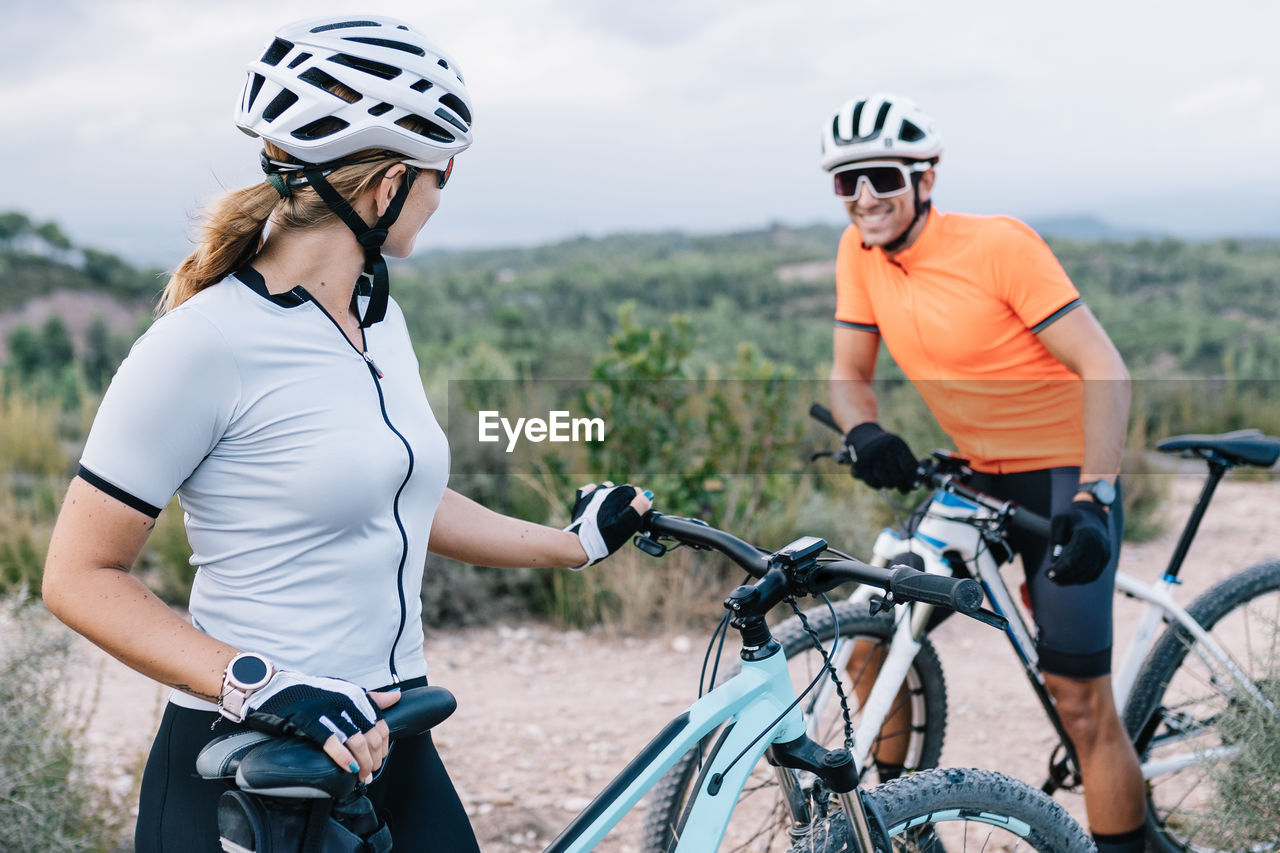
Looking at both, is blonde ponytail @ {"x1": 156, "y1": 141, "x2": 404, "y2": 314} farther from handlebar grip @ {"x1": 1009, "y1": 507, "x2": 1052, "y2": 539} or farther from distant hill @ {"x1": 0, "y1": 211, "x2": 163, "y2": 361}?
distant hill @ {"x1": 0, "y1": 211, "x2": 163, "y2": 361}

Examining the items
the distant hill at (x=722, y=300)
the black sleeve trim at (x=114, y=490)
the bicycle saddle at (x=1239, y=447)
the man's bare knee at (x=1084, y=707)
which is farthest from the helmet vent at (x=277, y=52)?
the distant hill at (x=722, y=300)

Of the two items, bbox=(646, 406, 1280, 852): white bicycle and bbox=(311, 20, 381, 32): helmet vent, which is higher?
bbox=(311, 20, 381, 32): helmet vent

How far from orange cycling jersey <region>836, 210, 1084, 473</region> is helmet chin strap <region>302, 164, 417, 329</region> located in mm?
1681

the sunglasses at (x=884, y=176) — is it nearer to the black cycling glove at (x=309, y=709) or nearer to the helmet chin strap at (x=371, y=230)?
the helmet chin strap at (x=371, y=230)

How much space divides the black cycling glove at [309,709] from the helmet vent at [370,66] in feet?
3.24

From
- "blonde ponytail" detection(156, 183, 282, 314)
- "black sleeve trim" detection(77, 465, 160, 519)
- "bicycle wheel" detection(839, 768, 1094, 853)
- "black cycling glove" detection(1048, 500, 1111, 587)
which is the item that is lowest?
"bicycle wheel" detection(839, 768, 1094, 853)

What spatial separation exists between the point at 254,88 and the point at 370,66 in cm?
20

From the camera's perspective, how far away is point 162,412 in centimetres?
138

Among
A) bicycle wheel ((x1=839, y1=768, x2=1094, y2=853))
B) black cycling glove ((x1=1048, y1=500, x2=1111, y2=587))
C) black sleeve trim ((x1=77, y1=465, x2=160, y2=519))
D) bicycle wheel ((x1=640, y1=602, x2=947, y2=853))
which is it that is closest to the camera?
black sleeve trim ((x1=77, y1=465, x2=160, y2=519))

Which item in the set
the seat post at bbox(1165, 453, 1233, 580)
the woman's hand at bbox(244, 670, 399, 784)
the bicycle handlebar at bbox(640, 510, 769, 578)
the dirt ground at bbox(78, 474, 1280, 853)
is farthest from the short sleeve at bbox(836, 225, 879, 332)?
the woman's hand at bbox(244, 670, 399, 784)

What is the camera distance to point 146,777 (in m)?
1.63

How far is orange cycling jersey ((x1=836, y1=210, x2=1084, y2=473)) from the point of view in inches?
107

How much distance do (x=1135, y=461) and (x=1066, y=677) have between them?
Answer: 19.9ft

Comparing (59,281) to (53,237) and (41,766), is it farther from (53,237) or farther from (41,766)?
(41,766)
